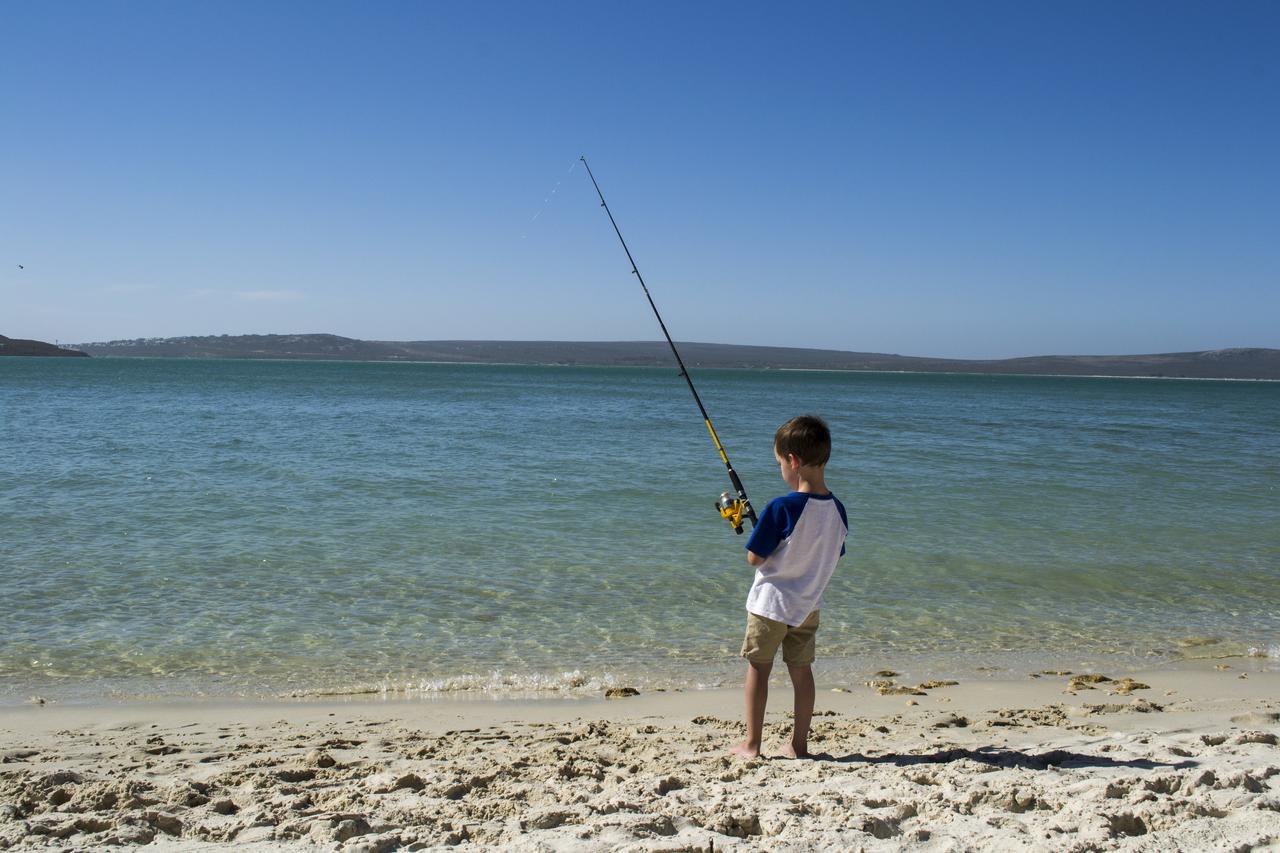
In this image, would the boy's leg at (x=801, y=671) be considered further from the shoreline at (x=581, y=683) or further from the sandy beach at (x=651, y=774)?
the shoreline at (x=581, y=683)

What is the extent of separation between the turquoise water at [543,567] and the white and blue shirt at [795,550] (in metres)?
2.11

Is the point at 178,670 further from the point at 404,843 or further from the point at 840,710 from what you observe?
the point at 840,710

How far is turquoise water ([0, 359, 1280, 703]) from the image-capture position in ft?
19.9

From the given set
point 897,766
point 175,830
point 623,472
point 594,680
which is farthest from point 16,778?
point 623,472

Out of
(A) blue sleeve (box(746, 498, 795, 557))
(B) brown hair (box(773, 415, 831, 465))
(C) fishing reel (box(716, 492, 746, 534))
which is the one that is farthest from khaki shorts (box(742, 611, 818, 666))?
(C) fishing reel (box(716, 492, 746, 534))

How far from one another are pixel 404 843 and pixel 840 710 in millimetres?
2802

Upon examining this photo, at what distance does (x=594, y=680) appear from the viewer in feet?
18.7

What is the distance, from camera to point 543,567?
855 cm

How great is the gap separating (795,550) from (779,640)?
0.43m

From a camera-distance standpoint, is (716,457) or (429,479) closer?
(429,479)

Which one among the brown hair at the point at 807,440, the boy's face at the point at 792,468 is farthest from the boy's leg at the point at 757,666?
the brown hair at the point at 807,440

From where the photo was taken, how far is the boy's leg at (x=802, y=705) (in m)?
3.93

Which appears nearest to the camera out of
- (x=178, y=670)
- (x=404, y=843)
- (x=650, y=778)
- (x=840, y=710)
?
(x=404, y=843)

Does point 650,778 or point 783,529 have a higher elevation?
point 783,529
